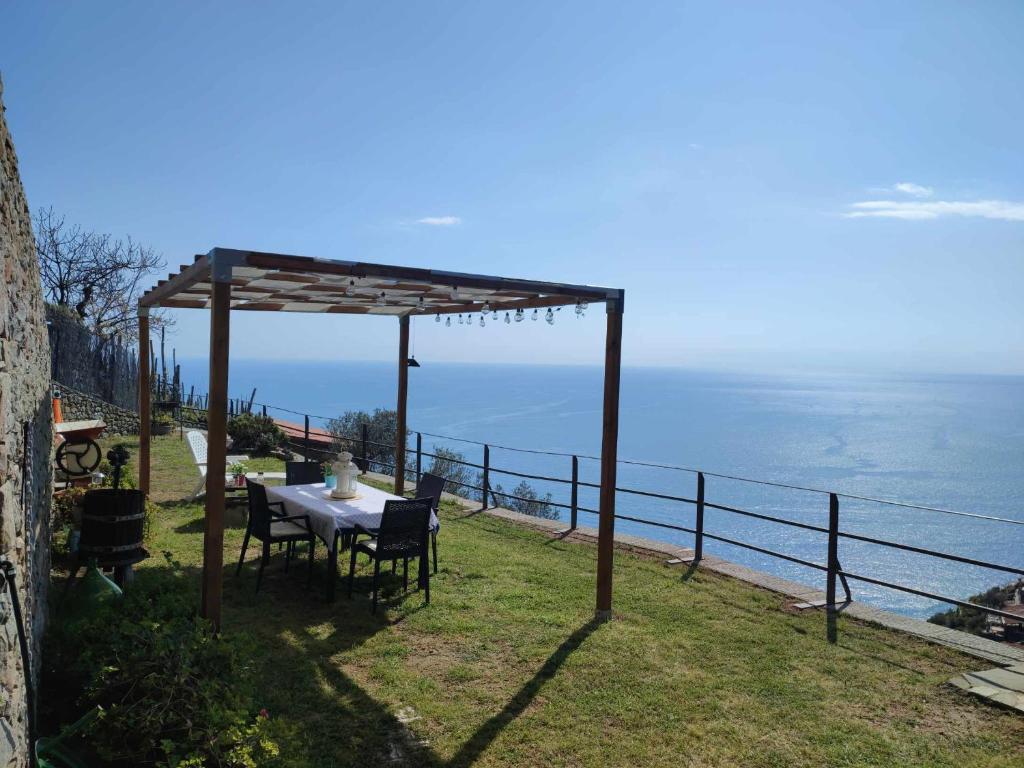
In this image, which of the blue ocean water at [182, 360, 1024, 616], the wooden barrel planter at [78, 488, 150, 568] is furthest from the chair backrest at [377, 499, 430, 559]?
the blue ocean water at [182, 360, 1024, 616]

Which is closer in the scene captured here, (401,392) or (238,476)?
(238,476)

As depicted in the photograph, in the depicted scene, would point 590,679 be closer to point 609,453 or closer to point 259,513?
point 609,453

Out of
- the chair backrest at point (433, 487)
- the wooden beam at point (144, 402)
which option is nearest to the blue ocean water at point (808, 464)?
the wooden beam at point (144, 402)

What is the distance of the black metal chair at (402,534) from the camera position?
508 centimetres

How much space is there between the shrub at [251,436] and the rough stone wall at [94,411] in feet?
9.20

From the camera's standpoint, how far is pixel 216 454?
3.82m

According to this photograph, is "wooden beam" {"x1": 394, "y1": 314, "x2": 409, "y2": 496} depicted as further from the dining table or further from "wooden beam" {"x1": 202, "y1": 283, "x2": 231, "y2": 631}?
"wooden beam" {"x1": 202, "y1": 283, "x2": 231, "y2": 631}

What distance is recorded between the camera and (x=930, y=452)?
74438 millimetres

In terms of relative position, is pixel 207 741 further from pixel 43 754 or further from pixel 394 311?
pixel 394 311

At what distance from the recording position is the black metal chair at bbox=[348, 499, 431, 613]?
5078mm

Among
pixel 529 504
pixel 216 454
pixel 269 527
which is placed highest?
pixel 216 454

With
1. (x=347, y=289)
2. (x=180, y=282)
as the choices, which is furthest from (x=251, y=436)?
(x=180, y=282)

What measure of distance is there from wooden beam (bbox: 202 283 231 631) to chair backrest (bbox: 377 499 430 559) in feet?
4.49

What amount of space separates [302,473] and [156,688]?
14.3ft
